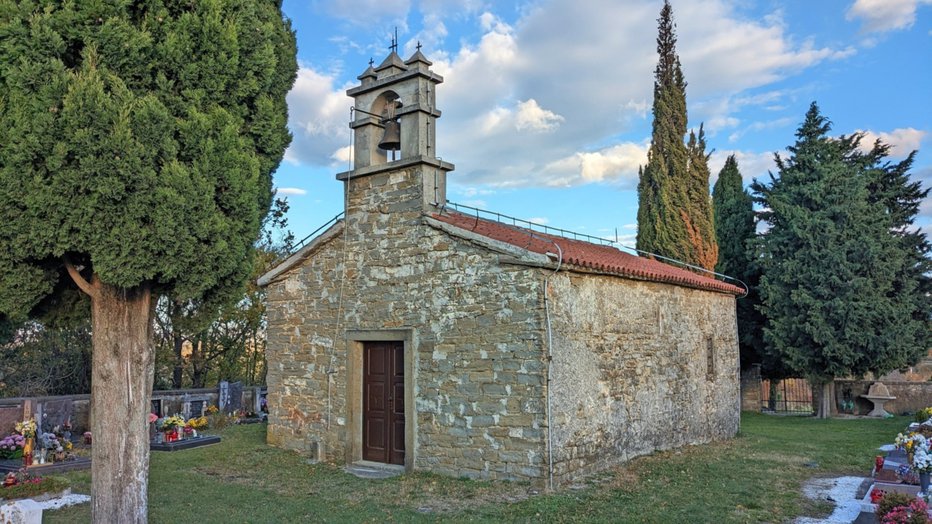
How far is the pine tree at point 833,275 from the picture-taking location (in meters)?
18.2

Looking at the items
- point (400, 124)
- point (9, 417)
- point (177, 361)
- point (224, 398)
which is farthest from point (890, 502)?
point (177, 361)

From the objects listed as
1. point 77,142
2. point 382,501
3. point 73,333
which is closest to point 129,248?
point 77,142

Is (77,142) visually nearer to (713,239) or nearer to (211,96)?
(211,96)

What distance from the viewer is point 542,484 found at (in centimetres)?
858

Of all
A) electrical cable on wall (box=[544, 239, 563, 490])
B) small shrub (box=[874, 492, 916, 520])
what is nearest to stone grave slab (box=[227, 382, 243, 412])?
electrical cable on wall (box=[544, 239, 563, 490])

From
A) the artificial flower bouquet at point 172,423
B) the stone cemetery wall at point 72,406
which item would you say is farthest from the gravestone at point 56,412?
the artificial flower bouquet at point 172,423

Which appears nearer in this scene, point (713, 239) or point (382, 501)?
point (382, 501)

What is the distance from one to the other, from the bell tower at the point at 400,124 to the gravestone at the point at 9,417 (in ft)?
24.6

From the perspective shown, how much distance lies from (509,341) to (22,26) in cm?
655

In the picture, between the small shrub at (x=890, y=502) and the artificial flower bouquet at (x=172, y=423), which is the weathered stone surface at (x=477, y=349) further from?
the small shrub at (x=890, y=502)

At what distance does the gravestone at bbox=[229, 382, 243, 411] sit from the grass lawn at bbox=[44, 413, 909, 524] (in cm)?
504

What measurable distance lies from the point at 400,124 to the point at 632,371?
5794mm

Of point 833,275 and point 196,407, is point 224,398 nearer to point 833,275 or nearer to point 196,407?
point 196,407

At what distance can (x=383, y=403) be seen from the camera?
10719mm
